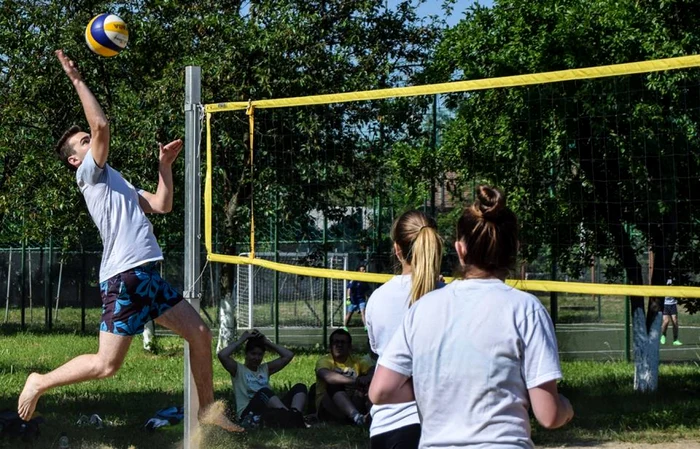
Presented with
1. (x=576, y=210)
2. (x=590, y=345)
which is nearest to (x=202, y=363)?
(x=576, y=210)

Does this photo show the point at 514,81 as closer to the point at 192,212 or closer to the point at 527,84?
the point at 527,84

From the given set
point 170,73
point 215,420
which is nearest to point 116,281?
point 215,420

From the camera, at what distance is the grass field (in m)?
7.75

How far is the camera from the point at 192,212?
23.2 ft

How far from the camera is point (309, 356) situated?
13.9m

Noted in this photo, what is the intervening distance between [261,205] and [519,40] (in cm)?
286

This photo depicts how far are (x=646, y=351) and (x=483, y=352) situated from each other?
8.09 meters

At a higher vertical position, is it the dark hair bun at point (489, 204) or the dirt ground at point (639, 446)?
the dark hair bun at point (489, 204)

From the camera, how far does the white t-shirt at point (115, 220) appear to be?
584 centimetres

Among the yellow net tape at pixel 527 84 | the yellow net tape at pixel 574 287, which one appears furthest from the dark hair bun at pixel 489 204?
the yellow net tape at pixel 574 287

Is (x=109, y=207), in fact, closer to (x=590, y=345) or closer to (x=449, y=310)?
(x=449, y=310)

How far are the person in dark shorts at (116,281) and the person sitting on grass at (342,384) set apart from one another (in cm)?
258

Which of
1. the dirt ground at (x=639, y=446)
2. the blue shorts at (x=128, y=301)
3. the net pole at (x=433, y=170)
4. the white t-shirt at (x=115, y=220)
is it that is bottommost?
the dirt ground at (x=639, y=446)

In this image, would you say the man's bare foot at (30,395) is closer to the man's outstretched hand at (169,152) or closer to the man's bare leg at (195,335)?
the man's bare leg at (195,335)
